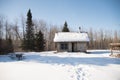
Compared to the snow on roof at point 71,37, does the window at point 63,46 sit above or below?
below

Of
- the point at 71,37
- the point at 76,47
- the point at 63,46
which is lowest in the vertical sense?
the point at 76,47

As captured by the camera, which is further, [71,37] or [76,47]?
[71,37]

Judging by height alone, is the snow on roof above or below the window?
above

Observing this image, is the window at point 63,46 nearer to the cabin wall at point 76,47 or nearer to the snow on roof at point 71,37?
the cabin wall at point 76,47

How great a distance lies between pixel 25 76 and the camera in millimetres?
6820

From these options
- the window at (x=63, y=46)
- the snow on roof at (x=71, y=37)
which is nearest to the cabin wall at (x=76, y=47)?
the window at (x=63, y=46)

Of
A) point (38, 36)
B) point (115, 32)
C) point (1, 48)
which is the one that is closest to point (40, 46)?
point (38, 36)

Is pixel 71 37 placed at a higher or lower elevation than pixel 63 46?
higher

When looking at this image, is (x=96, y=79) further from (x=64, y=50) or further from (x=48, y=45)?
(x=48, y=45)

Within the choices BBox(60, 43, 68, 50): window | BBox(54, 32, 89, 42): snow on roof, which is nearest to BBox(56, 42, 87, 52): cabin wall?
BBox(60, 43, 68, 50): window

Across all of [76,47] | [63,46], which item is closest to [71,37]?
[76,47]

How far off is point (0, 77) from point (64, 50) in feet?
61.5

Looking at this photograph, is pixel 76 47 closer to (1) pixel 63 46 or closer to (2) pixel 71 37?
(2) pixel 71 37

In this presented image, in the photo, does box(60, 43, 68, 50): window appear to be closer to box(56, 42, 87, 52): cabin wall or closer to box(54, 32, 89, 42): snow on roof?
box(56, 42, 87, 52): cabin wall
